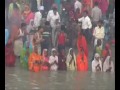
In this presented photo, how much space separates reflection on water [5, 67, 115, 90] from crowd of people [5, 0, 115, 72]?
0.33ft

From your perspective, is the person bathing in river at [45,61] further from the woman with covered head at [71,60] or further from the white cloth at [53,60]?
the woman with covered head at [71,60]

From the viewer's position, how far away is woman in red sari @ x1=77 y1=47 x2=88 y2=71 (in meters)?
6.36

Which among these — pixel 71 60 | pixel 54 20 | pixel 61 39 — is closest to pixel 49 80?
pixel 71 60

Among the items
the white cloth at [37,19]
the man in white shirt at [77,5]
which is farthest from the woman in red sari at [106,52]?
the white cloth at [37,19]

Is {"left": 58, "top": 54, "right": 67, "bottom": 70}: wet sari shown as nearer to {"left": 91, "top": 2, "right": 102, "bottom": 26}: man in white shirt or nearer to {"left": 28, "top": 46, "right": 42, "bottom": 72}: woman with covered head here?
{"left": 28, "top": 46, "right": 42, "bottom": 72}: woman with covered head

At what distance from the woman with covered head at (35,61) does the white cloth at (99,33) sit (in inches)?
41.0

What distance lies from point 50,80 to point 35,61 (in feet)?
1.36

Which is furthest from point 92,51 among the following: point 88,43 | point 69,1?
point 69,1

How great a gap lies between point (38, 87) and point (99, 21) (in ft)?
5.10

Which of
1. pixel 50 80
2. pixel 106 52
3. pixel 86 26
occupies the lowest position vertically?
pixel 50 80

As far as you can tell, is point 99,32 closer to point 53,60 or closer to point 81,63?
point 81,63

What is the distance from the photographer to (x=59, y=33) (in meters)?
6.34

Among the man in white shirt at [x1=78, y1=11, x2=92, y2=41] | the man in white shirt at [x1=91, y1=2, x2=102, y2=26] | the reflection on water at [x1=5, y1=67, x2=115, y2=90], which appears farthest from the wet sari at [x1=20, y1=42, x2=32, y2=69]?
the man in white shirt at [x1=91, y1=2, x2=102, y2=26]

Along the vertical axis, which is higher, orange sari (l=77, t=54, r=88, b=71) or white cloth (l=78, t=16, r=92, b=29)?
white cloth (l=78, t=16, r=92, b=29)
